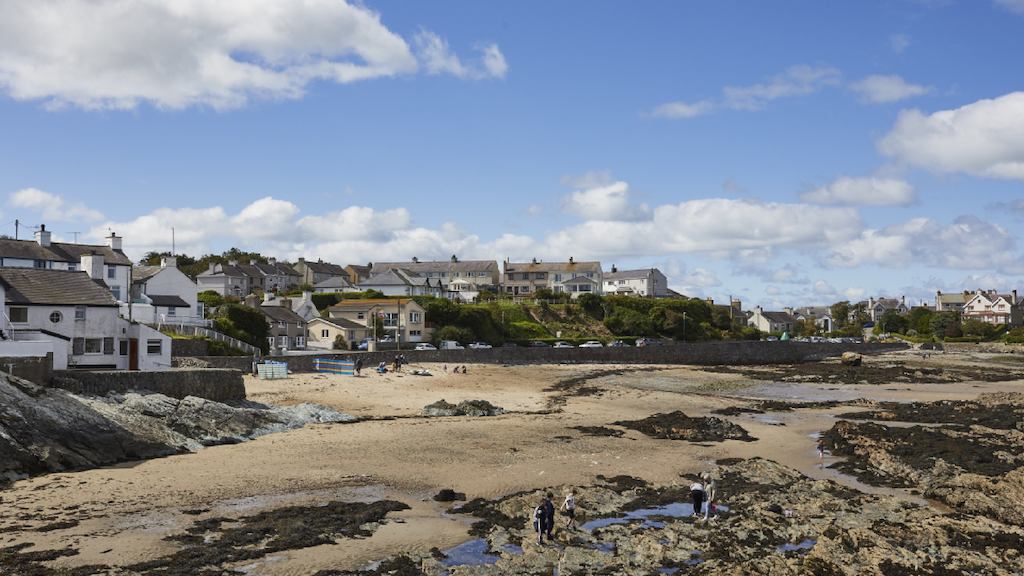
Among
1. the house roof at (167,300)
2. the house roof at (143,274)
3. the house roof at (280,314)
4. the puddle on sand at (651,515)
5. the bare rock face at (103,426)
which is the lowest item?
the puddle on sand at (651,515)

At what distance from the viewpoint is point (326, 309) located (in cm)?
8956

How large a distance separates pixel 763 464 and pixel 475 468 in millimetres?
9906

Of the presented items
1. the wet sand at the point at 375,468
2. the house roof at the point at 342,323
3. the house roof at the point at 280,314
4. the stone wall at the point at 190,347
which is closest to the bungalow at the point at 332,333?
the house roof at the point at 342,323

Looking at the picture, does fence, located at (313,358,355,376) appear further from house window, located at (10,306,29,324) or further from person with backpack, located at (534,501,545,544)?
person with backpack, located at (534,501,545,544)

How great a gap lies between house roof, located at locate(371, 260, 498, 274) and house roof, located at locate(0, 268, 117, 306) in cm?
9117

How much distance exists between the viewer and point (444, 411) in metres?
39.2

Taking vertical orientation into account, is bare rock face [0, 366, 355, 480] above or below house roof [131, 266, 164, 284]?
below

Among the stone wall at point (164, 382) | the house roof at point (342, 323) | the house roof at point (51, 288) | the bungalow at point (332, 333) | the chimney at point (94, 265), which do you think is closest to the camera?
the stone wall at point (164, 382)

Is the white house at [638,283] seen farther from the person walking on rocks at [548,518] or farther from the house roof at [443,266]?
the person walking on rocks at [548,518]

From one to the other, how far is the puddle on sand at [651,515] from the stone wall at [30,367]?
22000 millimetres

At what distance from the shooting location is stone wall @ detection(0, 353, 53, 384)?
29.0m

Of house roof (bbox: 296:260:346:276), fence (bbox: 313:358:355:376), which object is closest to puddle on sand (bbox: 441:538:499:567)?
fence (bbox: 313:358:355:376)

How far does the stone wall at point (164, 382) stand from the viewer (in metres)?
31.2

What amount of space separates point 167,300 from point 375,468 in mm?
40689
